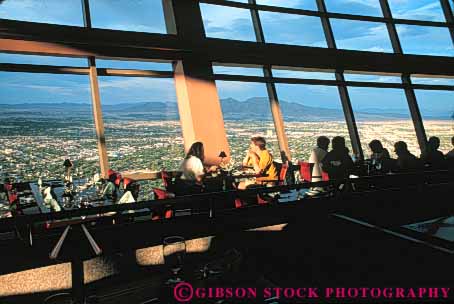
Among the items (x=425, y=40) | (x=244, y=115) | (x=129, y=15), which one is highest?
(x=129, y=15)

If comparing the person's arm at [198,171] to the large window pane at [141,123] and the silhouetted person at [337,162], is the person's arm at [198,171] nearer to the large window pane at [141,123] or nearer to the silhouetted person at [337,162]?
the large window pane at [141,123]

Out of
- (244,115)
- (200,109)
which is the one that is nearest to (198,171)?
(200,109)

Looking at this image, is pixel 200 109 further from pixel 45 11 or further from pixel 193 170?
pixel 45 11

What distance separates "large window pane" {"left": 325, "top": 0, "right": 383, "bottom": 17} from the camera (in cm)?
732

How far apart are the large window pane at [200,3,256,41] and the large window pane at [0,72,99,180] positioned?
2316 millimetres

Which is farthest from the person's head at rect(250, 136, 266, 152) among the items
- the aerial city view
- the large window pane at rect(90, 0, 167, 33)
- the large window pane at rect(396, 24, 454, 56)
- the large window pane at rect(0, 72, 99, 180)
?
the large window pane at rect(396, 24, 454, 56)

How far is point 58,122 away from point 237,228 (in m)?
4.03

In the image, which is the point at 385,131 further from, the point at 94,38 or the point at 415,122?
the point at 94,38

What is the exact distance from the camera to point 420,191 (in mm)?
2900

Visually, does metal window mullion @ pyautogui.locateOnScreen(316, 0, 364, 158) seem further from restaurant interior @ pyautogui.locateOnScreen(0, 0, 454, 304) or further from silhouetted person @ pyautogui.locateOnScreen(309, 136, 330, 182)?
silhouetted person @ pyautogui.locateOnScreen(309, 136, 330, 182)

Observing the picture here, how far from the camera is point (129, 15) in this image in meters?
5.81

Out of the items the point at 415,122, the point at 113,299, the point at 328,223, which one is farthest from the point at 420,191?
the point at 415,122

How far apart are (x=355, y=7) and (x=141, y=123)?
5.05 meters
